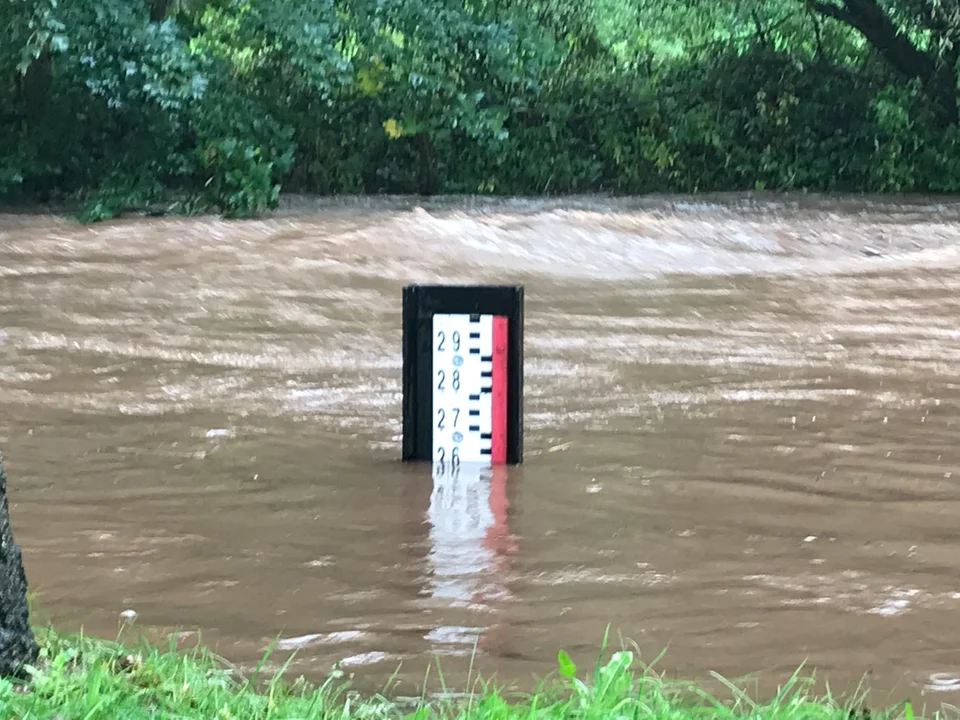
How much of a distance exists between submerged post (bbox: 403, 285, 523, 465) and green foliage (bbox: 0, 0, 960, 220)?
1019cm

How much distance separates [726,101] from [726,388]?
12183 millimetres

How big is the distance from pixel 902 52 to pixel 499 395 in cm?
1371

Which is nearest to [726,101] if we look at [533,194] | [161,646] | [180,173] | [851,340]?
[533,194]

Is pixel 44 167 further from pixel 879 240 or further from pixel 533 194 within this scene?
pixel 879 240

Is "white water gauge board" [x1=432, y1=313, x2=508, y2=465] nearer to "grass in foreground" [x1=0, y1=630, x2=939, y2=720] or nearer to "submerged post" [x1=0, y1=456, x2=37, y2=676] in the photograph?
"grass in foreground" [x1=0, y1=630, x2=939, y2=720]

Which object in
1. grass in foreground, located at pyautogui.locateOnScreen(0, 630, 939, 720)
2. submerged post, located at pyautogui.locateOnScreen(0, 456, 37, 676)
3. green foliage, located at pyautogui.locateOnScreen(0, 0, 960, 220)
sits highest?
green foliage, located at pyautogui.locateOnScreen(0, 0, 960, 220)

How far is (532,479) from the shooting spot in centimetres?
440

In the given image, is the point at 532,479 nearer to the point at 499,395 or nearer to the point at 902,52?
the point at 499,395

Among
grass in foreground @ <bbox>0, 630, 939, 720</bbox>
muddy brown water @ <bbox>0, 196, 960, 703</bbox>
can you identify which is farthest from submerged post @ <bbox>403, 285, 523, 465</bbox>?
grass in foreground @ <bbox>0, 630, 939, 720</bbox>

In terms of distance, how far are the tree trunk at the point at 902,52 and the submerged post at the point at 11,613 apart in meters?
15.3

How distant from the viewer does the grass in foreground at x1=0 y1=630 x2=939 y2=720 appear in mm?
2357

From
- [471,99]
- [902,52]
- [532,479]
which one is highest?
[902,52]

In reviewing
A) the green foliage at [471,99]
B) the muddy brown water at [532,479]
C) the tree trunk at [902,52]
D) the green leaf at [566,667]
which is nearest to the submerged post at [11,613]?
the muddy brown water at [532,479]

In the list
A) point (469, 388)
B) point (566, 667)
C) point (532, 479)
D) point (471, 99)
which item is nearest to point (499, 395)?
point (469, 388)
